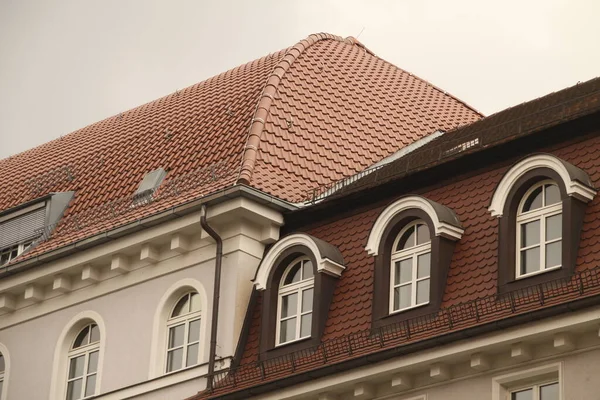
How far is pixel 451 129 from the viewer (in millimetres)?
38469

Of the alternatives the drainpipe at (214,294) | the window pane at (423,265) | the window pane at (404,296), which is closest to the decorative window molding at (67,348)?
the drainpipe at (214,294)

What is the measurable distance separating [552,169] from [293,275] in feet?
18.8

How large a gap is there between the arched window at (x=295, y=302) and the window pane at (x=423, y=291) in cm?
228

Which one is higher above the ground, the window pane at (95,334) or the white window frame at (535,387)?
the window pane at (95,334)

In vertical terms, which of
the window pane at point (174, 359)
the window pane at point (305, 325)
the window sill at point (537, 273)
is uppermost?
the window pane at point (174, 359)

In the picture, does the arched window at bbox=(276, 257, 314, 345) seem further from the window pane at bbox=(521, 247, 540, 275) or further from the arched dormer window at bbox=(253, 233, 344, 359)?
the window pane at bbox=(521, 247, 540, 275)

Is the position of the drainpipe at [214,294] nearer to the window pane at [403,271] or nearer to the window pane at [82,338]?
the window pane at [82,338]

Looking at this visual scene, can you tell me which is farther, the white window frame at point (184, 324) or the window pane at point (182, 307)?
the window pane at point (182, 307)

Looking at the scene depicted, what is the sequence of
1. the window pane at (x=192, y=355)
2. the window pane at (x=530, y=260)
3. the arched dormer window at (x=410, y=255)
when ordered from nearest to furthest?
the window pane at (x=530, y=260), the arched dormer window at (x=410, y=255), the window pane at (x=192, y=355)

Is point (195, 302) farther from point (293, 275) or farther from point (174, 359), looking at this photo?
point (293, 275)

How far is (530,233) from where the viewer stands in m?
26.9

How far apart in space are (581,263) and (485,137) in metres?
6.48

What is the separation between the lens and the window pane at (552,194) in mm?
26734

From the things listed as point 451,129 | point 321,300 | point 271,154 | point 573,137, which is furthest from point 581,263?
point 451,129
